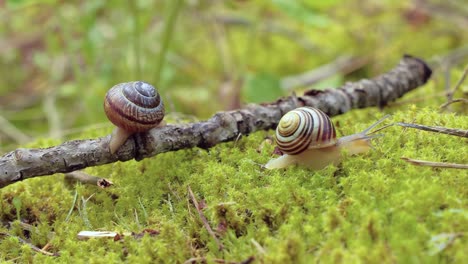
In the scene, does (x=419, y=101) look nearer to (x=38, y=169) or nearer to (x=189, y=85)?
(x=38, y=169)

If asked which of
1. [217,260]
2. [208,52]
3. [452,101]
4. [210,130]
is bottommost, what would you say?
[208,52]

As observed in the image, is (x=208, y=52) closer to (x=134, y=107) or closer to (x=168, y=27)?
(x=168, y=27)

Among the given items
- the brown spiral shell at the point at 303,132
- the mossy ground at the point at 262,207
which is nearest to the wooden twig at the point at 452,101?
the mossy ground at the point at 262,207

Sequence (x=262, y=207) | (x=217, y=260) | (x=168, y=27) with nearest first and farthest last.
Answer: (x=217, y=260), (x=262, y=207), (x=168, y=27)

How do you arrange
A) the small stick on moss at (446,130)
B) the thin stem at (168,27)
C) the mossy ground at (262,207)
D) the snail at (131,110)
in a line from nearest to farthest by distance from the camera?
1. the mossy ground at (262,207)
2. the small stick on moss at (446,130)
3. the snail at (131,110)
4. the thin stem at (168,27)

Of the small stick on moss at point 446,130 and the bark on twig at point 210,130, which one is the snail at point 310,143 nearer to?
the small stick on moss at point 446,130

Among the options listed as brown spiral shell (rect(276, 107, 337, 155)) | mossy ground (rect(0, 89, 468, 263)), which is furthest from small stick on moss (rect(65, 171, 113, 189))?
brown spiral shell (rect(276, 107, 337, 155))

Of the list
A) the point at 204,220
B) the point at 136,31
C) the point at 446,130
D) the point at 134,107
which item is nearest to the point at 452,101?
the point at 446,130
